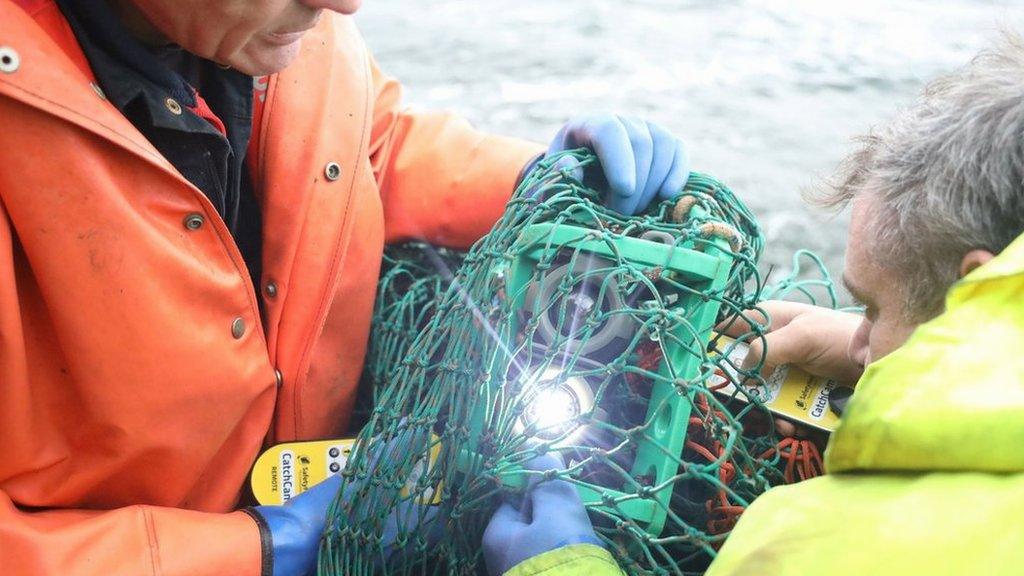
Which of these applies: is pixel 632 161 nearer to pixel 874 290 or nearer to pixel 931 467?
pixel 874 290

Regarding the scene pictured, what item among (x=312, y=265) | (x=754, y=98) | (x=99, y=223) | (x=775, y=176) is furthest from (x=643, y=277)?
(x=754, y=98)

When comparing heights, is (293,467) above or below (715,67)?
above

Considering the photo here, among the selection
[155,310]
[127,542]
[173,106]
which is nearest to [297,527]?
[127,542]

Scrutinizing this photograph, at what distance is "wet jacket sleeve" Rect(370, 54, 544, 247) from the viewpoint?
2.15 metres

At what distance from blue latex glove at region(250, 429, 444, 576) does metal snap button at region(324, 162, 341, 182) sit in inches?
20.6

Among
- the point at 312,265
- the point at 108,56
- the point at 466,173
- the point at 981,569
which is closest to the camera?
the point at 981,569

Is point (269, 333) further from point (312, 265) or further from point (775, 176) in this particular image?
point (775, 176)

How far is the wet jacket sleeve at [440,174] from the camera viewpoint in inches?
84.5

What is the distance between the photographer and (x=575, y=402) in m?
1.58

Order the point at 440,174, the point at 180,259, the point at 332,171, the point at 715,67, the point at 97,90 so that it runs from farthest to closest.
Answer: the point at 715,67, the point at 440,174, the point at 332,171, the point at 180,259, the point at 97,90

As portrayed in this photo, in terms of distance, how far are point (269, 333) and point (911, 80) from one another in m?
5.20

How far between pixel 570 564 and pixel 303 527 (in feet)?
1.86

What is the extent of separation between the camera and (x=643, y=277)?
1524 millimetres

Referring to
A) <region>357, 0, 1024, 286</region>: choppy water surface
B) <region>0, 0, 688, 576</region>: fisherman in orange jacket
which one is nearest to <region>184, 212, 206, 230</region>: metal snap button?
<region>0, 0, 688, 576</region>: fisherman in orange jacket
